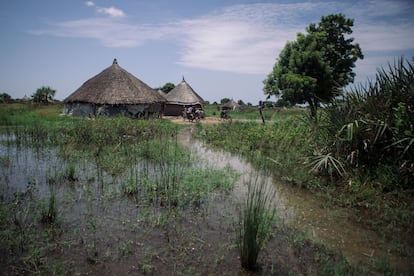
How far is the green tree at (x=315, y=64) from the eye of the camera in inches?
717

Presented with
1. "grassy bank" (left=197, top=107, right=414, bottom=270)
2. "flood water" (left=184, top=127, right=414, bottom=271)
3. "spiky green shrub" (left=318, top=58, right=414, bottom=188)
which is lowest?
"flood water" (left=184, top=127, right=414, bottom=271)

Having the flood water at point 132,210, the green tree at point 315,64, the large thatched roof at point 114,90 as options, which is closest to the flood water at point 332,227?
the flood water at point 132,210

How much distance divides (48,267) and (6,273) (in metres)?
0.38

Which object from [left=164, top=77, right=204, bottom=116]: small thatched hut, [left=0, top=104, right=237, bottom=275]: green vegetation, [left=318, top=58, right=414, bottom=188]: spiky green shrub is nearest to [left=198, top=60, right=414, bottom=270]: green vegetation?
[left=318, top=58, right=414, bottom=188]: spiky green shrub

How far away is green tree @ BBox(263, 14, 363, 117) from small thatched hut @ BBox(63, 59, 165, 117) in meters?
9.72

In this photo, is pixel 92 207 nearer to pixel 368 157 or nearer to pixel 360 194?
pixel 360 194

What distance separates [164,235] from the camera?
3.71 meters

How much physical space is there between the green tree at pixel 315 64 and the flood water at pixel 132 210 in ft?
43.0

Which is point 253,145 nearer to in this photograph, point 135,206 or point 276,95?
point 135,206

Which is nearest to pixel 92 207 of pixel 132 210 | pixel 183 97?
pixel 132 210

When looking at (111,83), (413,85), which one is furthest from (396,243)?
(111,83)

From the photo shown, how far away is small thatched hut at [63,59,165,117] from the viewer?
19.0 metres

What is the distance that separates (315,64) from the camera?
61.0ft

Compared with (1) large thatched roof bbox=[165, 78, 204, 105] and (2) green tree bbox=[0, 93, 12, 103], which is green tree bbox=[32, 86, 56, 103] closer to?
(2) green tree bbox=[0, 93, 12, 103]
